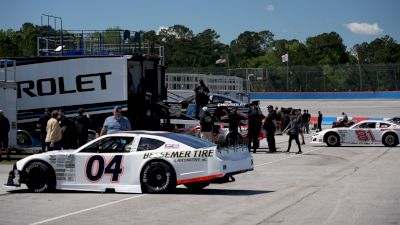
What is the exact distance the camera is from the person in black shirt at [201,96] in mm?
28688

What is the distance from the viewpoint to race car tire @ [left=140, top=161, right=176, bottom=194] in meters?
14.0

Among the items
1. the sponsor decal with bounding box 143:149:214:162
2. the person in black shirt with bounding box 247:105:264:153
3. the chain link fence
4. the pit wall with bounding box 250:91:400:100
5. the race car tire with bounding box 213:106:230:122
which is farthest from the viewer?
the pit wall with bounding box 250:91:400:100

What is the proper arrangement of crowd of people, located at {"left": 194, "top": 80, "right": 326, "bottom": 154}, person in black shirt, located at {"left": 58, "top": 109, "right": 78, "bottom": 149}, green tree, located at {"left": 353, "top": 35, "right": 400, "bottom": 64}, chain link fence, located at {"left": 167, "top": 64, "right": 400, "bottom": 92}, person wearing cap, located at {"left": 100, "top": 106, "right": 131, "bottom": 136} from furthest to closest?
green tree, located at {"left": 353, "top": 35, "right": 400, "bottom": 64} → chain link fence, located at {"left": 167, "top": 64, "right": 400, "bottom": 92} → crowd of people, located at {"left": 194, "top": 80, "right": 326, "bottom": 154} → person in black shirt, located at {"left": 58, "top": 109, "right": 78, "bottom": 149} → person wearing cap, located at {"left": 100, "top": 106, "right": 131, "bottom": 136}

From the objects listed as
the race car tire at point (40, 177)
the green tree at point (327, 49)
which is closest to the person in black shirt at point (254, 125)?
the race car tire at point (40, 177)

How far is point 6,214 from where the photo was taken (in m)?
11.6

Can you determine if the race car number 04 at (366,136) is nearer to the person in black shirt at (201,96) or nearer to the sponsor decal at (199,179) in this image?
the person in black shirt at (201,96)

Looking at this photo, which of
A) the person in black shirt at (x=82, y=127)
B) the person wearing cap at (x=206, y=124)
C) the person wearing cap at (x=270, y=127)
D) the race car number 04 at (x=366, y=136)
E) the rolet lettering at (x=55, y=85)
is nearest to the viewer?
the person in black shirt at (x=82, y=127)

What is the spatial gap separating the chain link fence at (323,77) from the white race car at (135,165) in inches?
2246

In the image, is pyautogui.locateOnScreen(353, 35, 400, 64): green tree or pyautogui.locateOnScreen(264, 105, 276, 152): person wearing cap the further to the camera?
pyautogui.locateOnScreen(353, 35, 400, 64): green tree

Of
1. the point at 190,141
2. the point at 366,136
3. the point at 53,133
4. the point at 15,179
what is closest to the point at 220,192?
the point at 190,141

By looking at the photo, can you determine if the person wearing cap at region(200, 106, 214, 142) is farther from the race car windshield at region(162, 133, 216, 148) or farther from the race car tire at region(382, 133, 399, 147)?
the race car tire at region(382, 133, 399, 147)

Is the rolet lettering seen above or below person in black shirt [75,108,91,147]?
above

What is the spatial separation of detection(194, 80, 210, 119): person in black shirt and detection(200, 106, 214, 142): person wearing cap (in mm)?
3770

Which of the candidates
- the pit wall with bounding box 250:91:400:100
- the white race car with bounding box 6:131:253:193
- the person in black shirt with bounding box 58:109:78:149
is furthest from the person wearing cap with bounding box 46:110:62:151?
the pit wall with bounding box 250:91:400:100
